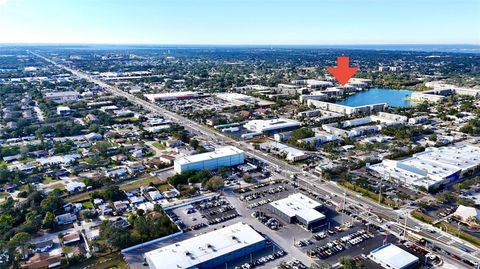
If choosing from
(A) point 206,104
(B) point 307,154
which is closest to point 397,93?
(A) point 206,104

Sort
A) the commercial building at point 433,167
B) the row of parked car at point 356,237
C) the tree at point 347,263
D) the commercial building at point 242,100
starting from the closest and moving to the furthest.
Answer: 1. the tree at point 347,263
2. the row of parked car at point 356,237
3. the commercial building at point 433,167
4. the commercial building at point 242,100

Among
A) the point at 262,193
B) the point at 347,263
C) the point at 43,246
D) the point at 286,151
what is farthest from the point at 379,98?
the point at 43,246

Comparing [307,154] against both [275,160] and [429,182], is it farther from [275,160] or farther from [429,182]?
[429,182]

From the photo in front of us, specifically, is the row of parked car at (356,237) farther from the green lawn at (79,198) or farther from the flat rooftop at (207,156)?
the green lawn at (79,198)

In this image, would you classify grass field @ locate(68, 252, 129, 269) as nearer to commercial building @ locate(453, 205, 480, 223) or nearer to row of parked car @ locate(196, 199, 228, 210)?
row of parked car @ locate(196, 199, 228, 210)

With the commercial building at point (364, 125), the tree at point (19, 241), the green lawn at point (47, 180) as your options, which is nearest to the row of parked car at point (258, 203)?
the tree at point (19, 241)

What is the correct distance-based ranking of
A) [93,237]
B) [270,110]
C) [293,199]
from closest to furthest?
1. [93,237]
2. [293,199]
3. [270,110]
